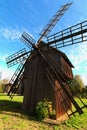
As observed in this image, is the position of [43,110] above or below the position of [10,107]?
below

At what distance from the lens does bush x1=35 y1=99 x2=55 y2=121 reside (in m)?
16.2

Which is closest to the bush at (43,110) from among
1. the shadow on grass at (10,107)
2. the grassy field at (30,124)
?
the grassy field at (30,124)

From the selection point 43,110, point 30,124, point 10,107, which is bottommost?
point 30,124

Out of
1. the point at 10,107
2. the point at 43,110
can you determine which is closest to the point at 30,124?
the point at 43,110

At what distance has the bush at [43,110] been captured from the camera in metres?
16.2

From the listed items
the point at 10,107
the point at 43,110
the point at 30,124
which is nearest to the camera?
the point at 30,124

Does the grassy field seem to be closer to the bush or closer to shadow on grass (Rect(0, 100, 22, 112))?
the bush

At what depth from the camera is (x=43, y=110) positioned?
16.2 metres

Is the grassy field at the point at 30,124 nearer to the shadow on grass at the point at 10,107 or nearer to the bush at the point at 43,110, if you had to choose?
the bush at the point at 43,110

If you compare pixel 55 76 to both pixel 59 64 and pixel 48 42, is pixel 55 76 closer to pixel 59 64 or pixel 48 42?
pixel 59 64

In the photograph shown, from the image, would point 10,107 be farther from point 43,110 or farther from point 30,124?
point 30,124

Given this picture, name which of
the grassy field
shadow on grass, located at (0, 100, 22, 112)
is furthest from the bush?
shadow on grass, located at (0, 100, 22, 112)

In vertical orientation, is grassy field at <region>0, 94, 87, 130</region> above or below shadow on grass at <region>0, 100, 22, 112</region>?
below

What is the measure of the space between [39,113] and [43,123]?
1081 millimetres
